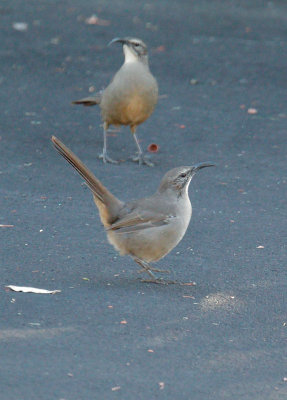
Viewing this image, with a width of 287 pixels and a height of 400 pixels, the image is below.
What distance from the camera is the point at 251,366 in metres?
4.88

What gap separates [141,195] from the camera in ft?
26.5

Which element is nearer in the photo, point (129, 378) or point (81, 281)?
point (129, 378)

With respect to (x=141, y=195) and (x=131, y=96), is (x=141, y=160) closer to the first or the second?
(x=131, y=96)

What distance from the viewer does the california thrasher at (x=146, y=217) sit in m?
5.89

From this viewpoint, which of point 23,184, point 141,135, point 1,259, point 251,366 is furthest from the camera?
point 141,135

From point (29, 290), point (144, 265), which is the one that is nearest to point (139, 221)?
point (144, 265)

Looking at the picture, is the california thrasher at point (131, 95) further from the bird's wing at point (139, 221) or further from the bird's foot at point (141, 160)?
the bird's wing at point (139, 221)

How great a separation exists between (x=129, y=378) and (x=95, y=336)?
55cm

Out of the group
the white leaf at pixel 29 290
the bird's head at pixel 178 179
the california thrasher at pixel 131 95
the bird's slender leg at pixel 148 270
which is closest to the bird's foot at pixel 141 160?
the california thrasher at pixel 131 95

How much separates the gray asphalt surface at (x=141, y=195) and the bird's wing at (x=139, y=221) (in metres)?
0.38

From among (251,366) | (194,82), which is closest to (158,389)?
(251,366)

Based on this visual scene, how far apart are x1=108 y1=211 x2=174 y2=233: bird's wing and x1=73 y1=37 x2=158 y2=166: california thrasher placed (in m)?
3.05

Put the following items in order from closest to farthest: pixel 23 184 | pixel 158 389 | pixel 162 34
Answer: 1. pixel 158 389
2. pixel 23 184
3. pixel 162 34

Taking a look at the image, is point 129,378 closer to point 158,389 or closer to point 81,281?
point 158,389
